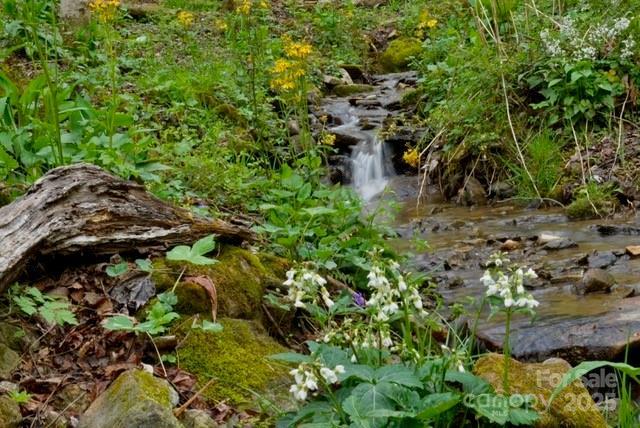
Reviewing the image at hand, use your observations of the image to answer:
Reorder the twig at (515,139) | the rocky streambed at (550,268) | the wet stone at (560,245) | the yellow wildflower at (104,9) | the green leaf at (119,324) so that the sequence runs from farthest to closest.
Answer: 1. the twig at (515,139)
2. the wet stone at (560,245)
3. the yellow wildflower at (104,9)
4. the rocky streambed at (550,268)
5. the green leaf at (119,324)

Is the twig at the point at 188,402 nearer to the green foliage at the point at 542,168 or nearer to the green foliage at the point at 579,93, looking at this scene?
the green foliage at the point at 542,168

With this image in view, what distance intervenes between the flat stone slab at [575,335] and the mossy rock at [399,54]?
8659 millimetres

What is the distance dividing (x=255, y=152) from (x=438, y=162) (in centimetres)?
232

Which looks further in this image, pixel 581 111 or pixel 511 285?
pixel 581 111

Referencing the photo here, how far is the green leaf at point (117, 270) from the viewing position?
100 inches

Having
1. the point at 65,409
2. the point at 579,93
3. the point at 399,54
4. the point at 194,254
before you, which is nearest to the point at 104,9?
the point at 194,254

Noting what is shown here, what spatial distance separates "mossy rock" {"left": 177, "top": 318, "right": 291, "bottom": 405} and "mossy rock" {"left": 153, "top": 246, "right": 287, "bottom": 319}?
0.14m

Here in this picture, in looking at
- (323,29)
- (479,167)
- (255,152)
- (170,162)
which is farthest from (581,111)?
(323,29)

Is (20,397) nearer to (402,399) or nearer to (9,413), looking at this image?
(9,413)

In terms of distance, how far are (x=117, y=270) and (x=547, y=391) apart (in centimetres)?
154

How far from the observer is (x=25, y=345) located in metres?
2.25

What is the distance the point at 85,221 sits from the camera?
2.60 meters

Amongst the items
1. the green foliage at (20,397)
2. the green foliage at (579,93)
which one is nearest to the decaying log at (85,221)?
the green foliage at (20,397)

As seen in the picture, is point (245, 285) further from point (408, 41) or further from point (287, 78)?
point (408, 41)
